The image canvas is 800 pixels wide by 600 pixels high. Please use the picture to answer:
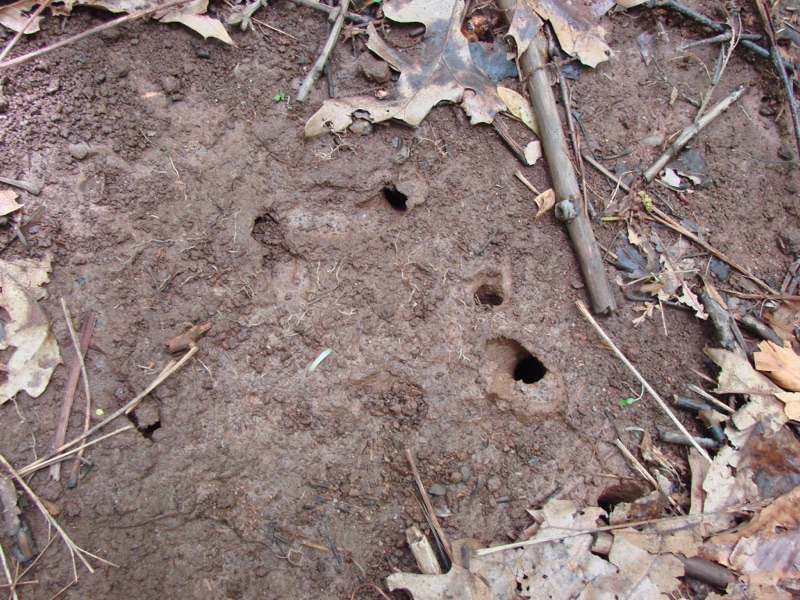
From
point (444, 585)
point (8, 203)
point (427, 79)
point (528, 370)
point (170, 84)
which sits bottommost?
point (444, 585)

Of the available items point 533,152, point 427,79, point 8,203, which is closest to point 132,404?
point 8,203

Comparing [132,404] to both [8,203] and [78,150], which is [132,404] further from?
[78,150]

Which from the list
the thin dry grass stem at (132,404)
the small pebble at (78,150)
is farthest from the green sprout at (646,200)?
the small pebble at (78,150)

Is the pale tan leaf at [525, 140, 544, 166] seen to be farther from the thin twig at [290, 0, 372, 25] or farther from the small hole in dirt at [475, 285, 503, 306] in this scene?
the thin twig at [290, 0, 372, 25]

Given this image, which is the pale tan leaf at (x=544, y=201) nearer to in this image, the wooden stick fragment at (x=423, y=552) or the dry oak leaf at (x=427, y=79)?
the dry oak leaf at (x=427, y=79)

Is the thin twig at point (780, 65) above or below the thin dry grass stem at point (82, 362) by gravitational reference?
above

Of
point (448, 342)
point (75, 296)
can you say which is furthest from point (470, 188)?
point (75, 296)
